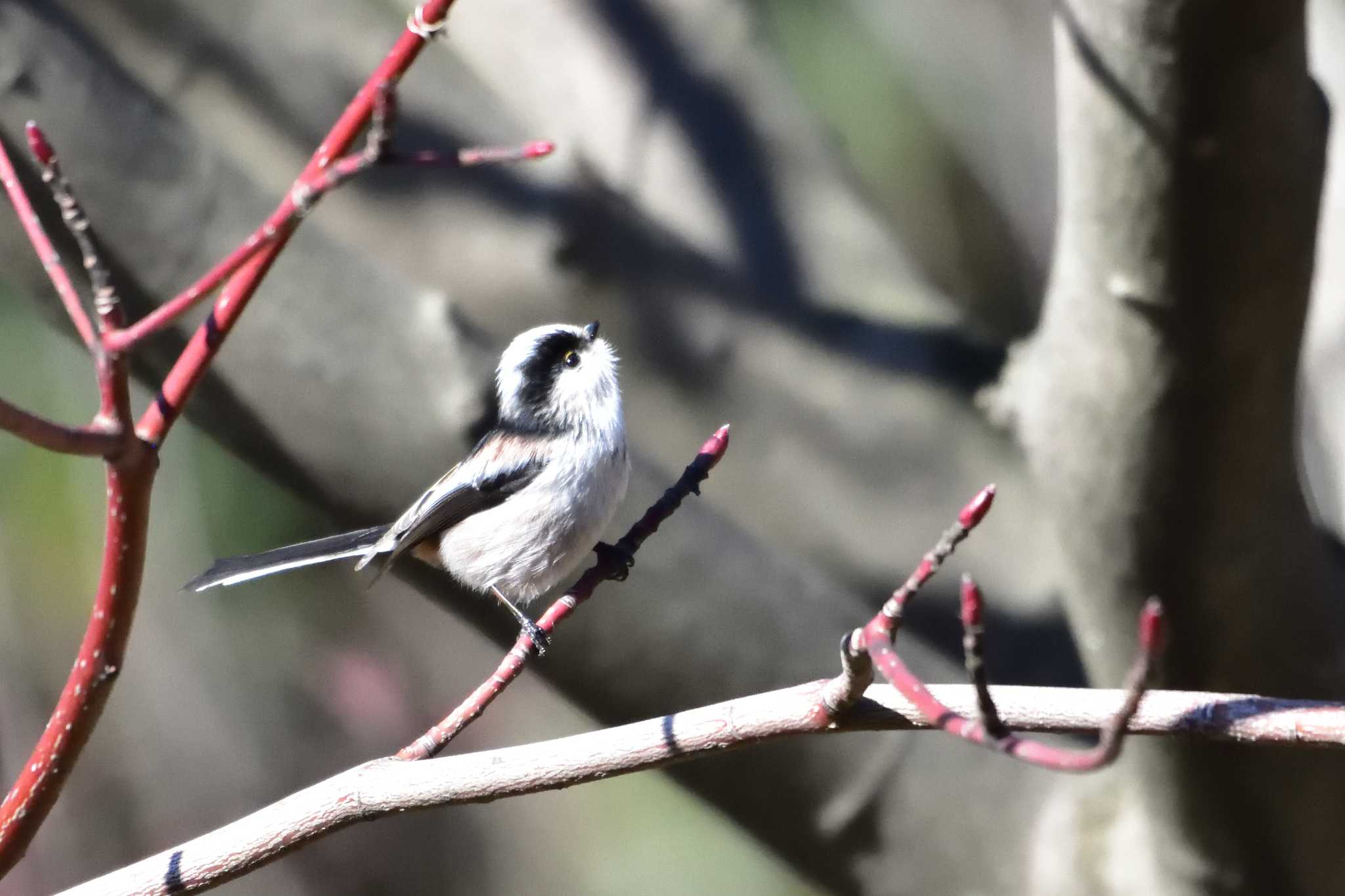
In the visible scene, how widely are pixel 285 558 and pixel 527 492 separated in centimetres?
42

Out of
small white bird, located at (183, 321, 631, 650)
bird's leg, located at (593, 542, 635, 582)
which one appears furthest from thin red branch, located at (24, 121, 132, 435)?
small white bird, located at (183, 321, 631, 650)

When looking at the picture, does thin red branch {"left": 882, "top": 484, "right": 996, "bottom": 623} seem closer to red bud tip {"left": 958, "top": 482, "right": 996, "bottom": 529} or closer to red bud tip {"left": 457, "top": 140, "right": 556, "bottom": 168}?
red bud tip {"left": 958, "top": 482, "right": 996, "bottom": 529}

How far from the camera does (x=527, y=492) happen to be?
2.29 meters

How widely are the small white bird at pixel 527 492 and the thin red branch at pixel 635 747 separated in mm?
812

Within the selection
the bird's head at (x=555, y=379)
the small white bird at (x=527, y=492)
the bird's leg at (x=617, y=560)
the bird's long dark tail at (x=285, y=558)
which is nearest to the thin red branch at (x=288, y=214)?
the bird's leg at (x=617, y=560)

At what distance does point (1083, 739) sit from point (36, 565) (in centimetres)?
345

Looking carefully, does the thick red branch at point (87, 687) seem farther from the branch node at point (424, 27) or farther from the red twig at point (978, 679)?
the red twig at point (978, 679)

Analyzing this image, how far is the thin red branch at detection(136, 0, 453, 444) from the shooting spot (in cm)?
90

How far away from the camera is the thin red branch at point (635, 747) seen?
118 cm

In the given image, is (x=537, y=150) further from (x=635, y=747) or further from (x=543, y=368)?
(x=543, y=368)

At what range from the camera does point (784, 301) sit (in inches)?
127

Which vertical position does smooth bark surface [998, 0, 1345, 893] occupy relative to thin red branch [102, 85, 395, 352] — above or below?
below

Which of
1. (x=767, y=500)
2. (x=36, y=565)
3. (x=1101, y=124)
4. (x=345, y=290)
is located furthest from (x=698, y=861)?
(x=1101, y=124)

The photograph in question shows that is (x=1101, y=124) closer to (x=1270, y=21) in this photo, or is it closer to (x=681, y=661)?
(x=1270, y=21)
